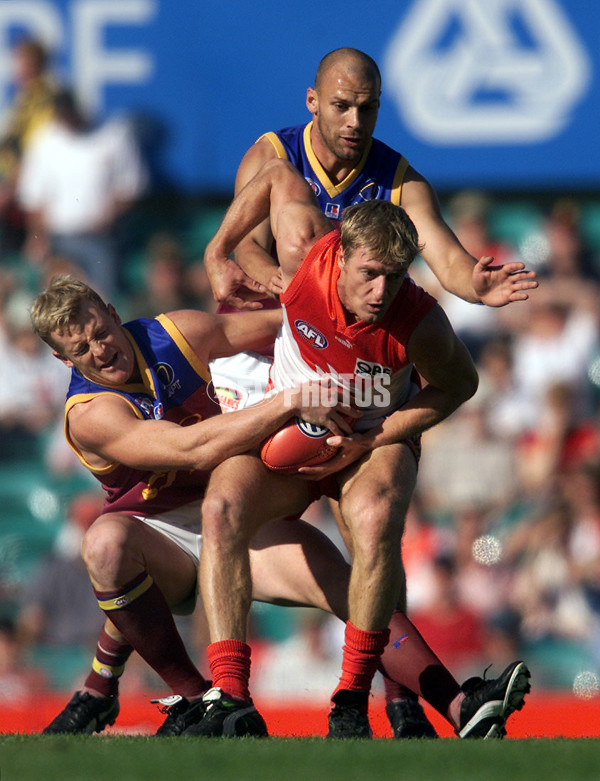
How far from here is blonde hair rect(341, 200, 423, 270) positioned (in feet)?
13.7

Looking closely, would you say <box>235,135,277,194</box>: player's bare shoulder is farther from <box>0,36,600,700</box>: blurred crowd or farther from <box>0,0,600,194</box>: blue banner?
<box>0,0,600,194</box>: blue banner

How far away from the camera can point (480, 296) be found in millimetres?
4465

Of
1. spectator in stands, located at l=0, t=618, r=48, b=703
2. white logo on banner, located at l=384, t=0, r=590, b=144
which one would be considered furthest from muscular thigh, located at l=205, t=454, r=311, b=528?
white logo on banner, located at l=384, t=0, r=590, b=144

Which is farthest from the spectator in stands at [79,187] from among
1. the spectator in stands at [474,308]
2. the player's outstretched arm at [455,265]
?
the player's outstretched arm at [455,265]

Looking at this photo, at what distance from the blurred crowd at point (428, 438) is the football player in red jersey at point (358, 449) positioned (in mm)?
3676

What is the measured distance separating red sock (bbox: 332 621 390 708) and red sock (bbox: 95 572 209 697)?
0.73 m

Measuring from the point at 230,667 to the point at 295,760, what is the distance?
2.45 feet

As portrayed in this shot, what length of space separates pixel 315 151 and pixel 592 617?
13.8 feet

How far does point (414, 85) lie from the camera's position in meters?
10.0

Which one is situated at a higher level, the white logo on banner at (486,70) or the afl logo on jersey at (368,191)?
the white logo on banner at (486,70)

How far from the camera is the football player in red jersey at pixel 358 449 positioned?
4.28 m

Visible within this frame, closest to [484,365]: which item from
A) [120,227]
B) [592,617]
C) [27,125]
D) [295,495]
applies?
[592,617]

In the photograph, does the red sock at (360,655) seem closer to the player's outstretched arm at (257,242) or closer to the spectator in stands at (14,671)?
the player's outstretched arm at (257,242)

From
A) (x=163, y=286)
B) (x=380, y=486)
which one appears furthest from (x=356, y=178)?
(x=163, y=286)
